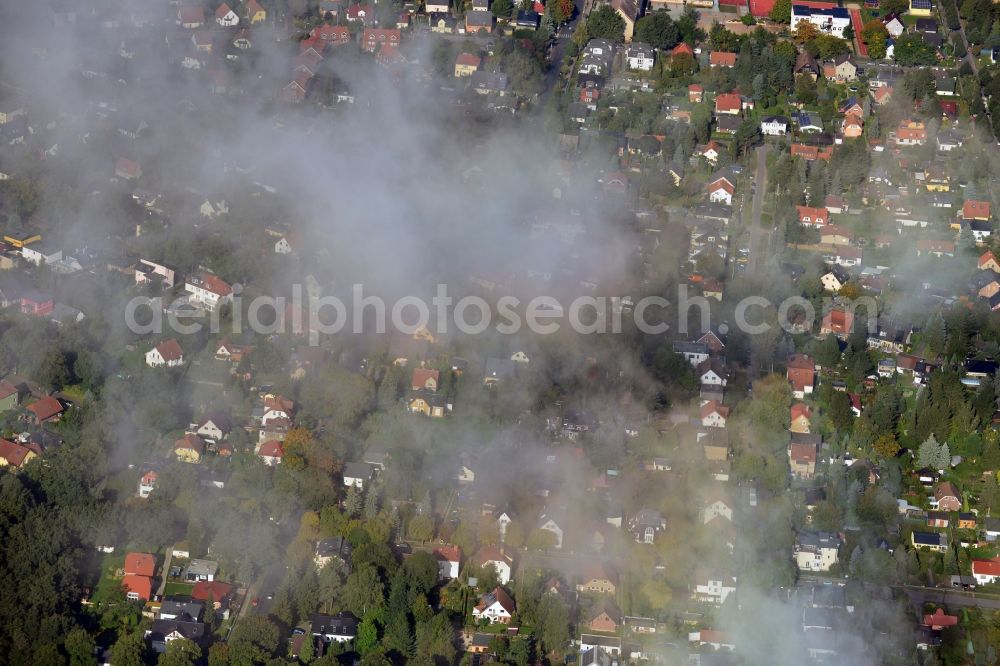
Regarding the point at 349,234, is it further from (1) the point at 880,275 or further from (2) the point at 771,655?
(2) the point at 771,655

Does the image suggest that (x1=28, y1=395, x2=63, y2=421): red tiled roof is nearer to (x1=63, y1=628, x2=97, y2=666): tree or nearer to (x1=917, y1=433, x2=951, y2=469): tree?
(x1=63, y1=628, x2=97, y2=666): tree

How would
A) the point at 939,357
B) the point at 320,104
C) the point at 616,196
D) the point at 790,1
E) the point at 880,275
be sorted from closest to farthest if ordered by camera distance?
the point at 939,357, the point at 880,275, the point at 616,196, the point at 320,104, the point at 790,1

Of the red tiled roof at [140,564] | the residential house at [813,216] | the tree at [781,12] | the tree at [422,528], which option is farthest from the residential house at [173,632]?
the tree at [781,12]

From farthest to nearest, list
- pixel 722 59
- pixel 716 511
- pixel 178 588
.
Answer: pixel 722 59
pixel 716 511
pixel 178 588

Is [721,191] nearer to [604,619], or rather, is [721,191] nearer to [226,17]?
[604,619]

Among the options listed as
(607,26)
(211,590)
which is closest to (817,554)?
(211,590)

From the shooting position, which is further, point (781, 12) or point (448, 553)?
point (781, 12)

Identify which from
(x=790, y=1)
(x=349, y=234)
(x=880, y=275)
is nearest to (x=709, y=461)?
(x=880, y=275)

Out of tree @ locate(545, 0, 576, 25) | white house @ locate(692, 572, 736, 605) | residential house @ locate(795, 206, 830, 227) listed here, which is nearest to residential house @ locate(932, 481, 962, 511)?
white house @ locate(692, 572, 736, 605)
